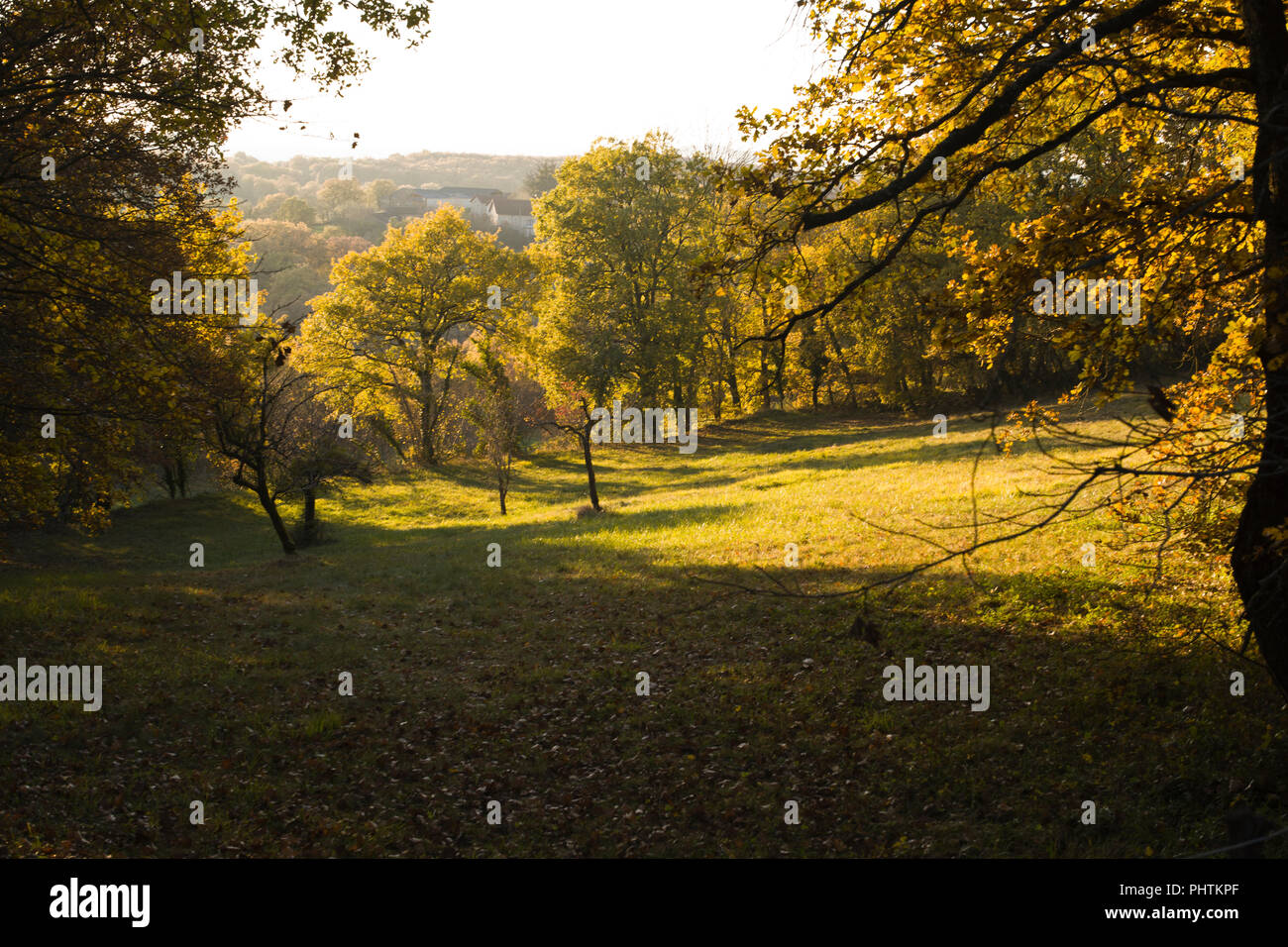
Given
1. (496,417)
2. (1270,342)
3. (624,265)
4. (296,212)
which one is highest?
(296,212)

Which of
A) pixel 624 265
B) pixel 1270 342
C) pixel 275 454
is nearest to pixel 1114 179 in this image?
pixel 1270 342

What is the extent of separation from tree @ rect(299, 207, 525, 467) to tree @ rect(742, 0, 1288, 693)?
40404 mm

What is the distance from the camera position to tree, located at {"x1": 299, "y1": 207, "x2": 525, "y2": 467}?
47625 mm

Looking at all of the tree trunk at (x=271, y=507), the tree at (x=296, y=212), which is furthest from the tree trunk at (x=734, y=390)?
the tree at (x=296, y=212)

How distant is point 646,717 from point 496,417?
80.7 ft

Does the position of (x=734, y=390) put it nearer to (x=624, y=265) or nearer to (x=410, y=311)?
(x=624, y=265)

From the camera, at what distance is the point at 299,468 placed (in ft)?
81.1

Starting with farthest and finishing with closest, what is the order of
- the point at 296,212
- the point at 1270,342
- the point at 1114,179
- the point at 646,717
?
the point at 296,212 < the point at 646,717 < the point at 1114,179 < the point at 1270,342

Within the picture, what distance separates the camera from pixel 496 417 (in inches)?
1309

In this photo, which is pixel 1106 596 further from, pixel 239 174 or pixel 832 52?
pixel 239 174

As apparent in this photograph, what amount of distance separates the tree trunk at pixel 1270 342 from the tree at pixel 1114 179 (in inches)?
0.6

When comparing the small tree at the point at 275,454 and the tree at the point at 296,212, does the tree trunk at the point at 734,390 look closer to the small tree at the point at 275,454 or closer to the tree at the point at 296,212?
the small tree at the point at 275,454

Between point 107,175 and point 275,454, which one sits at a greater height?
point 107,175
